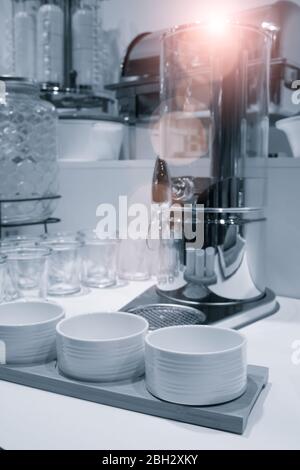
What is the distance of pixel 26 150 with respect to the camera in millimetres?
1057

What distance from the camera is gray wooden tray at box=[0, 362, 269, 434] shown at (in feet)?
1.49

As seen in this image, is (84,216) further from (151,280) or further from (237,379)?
(237,379)

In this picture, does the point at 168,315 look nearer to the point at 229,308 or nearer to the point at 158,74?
the point at 229,308

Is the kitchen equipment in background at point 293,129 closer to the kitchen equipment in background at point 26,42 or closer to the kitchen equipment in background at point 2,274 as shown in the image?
the kitchen equipment in background at point 2,274

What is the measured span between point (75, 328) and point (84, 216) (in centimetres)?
63

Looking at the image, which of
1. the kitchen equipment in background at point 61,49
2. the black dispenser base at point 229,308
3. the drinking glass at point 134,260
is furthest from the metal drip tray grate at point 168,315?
the kitchen equipment in background at point 61,49

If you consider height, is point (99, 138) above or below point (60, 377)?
above

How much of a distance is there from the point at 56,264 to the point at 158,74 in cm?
53

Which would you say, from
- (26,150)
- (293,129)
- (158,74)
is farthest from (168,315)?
(158,74)

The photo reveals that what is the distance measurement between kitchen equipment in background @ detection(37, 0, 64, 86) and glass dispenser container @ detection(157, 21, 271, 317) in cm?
47

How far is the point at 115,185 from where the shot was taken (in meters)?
1.14

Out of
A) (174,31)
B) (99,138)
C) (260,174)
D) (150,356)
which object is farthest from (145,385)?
(99,138)

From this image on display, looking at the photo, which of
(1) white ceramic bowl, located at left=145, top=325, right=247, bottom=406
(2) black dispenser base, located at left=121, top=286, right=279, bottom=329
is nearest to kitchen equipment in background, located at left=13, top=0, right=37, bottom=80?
(2) black dispenser base, located at left=121, top=286, right=279, bottom=329
